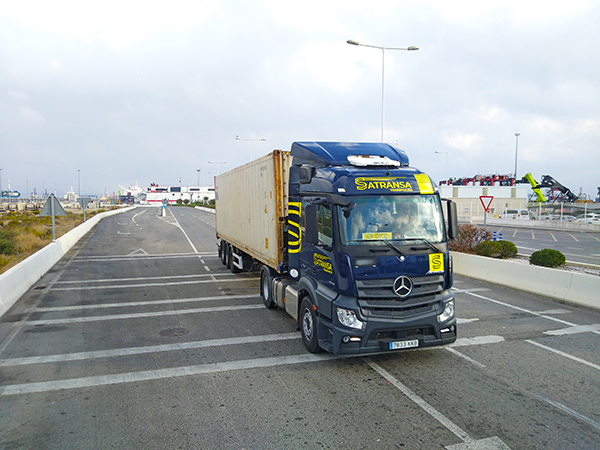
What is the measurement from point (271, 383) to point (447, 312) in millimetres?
2839

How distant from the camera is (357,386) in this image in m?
5.84

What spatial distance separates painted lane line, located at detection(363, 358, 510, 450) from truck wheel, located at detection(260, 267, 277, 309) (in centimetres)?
355

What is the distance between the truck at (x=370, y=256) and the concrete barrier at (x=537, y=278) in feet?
18.5

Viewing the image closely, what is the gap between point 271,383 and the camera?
591 cm

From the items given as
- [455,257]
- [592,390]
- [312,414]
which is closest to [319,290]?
[312,414]

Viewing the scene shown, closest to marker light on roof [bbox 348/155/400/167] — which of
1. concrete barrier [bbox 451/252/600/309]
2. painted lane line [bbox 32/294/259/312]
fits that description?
painted lane line [bbox 32/294/259/312]

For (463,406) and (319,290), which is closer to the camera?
(463,406)

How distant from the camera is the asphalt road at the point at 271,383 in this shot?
15.1ft

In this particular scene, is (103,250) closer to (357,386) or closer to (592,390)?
(357,386)

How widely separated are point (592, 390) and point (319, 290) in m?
3.97

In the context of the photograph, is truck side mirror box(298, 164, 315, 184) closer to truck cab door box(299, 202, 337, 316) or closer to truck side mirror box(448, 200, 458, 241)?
truck cab door box(299, 202, 337, 316)

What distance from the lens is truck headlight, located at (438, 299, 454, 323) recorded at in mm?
6332

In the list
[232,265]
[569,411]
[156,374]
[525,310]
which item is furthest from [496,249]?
[156,374]

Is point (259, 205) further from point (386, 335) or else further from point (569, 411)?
point (569, 411)
